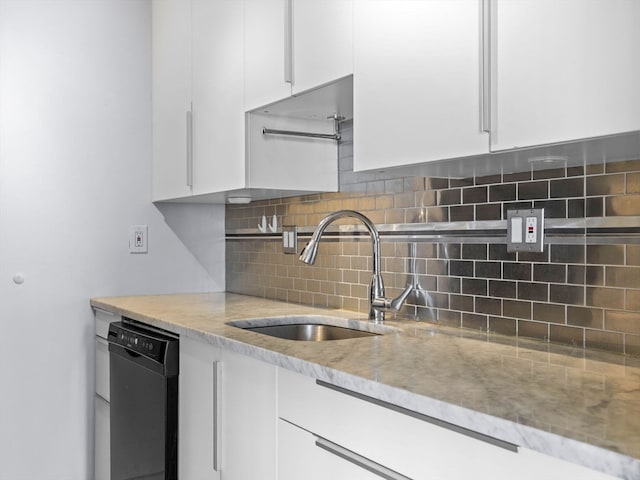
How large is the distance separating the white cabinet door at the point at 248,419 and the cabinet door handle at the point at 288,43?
89 centimetres

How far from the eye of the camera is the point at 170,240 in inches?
128

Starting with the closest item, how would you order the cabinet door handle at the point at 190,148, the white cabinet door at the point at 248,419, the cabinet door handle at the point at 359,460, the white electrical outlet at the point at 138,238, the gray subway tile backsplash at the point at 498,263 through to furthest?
the cabinet door handle at the point at 359,460 < the gray subway tile backsplash at the point at 498,263 < the white cabinet door at the point at 248,419 < the cabinet door handle at the point at 190,148 < the white electrical outlet at the point at 138,238

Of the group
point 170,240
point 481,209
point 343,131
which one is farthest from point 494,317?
point 170,240

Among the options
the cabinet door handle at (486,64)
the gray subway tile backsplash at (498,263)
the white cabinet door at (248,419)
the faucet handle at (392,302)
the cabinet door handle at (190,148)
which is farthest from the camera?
the cabinet door handle at (190,148)

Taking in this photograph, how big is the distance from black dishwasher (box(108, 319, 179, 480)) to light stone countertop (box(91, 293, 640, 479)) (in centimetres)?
20

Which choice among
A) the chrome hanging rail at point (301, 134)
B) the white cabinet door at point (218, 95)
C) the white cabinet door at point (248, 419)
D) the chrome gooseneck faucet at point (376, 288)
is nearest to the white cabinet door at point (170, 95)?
the white cabinet door at point (218, 95)

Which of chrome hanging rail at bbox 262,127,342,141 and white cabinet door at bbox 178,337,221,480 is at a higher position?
chrome hanging rail at bbox 262,127,342,141

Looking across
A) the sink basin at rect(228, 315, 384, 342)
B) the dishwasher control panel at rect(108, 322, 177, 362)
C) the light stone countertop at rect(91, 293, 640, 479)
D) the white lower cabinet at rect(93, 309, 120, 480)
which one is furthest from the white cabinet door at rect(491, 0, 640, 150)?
the white lower cabinet at rect(93, 309, 120, 480)

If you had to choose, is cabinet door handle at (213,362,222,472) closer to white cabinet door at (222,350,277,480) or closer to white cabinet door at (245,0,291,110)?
white cabinet door at (222,350,277,480)

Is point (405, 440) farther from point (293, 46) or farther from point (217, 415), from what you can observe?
point (293, 46)

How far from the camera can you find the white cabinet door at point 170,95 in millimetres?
2838

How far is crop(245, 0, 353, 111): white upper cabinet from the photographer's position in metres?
1.86

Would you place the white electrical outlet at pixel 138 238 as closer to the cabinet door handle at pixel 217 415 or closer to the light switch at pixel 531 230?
the cabinet door handle at pixel 217 415

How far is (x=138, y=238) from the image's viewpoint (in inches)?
124
